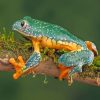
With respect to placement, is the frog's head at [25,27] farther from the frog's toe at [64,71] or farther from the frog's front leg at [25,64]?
the frog's toe at [64,71]

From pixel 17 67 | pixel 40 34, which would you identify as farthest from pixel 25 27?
pixel 17 67

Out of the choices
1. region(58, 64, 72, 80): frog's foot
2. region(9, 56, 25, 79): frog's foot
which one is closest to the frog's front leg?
region(9, 56, 25, 79): frog's foot

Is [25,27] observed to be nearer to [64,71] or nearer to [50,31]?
[50,31]

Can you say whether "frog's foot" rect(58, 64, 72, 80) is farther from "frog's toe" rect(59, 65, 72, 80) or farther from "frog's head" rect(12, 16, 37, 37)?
"frog's head" rect(12, 16, 37, 37)

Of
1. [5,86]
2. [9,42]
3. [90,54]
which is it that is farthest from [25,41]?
[5,86]

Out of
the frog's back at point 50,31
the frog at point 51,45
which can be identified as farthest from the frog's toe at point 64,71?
the frog's back at point 50,31

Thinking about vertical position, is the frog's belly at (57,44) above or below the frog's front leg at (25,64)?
above

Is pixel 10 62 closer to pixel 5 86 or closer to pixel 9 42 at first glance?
pixel 9 42
